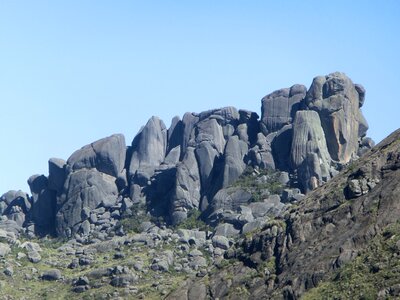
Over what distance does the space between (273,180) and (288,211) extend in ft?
230

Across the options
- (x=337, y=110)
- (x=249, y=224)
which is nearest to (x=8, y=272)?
(x=249, y=224)

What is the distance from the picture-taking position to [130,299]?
469 ft

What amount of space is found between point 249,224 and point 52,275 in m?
31.8

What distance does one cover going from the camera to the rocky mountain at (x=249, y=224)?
110 m

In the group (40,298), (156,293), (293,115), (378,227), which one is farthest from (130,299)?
(293,115)

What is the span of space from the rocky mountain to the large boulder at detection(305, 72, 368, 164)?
0.18 m

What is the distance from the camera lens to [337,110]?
627 feet

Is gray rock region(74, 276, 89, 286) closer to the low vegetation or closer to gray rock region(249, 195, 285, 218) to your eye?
gray rock region(249, 195, 285, 218)

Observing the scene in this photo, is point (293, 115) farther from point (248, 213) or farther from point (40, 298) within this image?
point (40, 298)

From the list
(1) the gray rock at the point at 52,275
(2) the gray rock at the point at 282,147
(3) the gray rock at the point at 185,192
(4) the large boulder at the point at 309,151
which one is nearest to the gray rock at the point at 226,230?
(3) the gray rock at the point at 185,192

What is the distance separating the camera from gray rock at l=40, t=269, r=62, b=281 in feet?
536

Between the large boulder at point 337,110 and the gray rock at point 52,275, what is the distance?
5500 centimetres

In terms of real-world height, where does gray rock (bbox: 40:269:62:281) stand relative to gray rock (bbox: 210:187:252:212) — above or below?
below

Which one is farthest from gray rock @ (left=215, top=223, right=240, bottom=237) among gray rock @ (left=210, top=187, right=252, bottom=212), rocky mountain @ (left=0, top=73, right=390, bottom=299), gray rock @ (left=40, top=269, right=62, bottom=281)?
gray rock @ (left=40, top=269, right=62, bottom=281)
